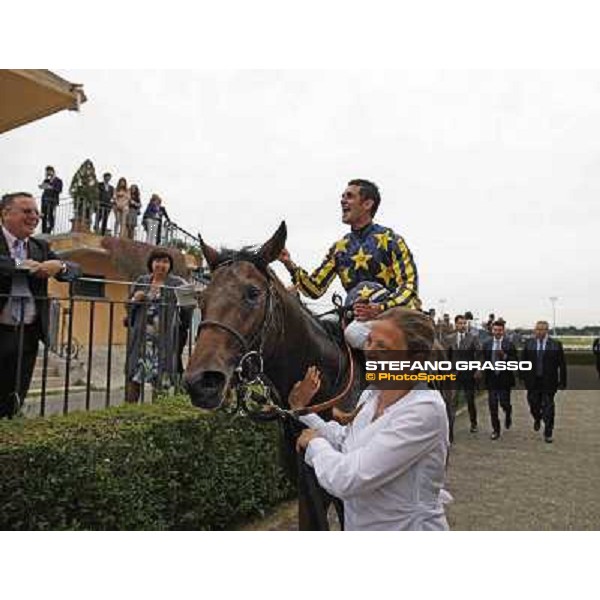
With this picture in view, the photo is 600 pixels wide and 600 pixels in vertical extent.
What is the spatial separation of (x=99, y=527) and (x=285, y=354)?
1.48m

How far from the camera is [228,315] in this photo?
2.17 meters

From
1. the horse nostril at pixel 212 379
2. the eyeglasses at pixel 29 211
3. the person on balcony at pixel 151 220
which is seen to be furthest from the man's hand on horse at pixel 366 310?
the person on balcony at pixel 151 220

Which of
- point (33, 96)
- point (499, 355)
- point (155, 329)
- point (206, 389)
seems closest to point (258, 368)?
point (206, 389)

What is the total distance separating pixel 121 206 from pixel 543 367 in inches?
527

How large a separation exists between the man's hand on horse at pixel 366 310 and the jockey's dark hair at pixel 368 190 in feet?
1.81

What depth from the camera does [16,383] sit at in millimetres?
3244

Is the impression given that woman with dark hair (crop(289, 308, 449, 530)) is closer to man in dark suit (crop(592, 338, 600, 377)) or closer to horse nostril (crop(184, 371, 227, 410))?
horse nostril (crop(184, 371, 227, 410))

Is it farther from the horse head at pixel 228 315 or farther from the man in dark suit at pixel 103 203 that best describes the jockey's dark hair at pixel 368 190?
the man in dark suit at pixel 103 203

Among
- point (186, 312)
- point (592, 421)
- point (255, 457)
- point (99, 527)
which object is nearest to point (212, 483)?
point (255, 457)

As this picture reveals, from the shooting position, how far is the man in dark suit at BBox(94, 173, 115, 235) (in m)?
14.4

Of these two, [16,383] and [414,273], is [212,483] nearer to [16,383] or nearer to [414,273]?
[16,383]

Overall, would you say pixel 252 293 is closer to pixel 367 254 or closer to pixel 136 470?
pixel 367 254

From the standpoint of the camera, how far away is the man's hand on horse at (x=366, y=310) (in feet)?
8.36

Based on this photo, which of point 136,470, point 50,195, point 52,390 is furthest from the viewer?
point 50,195
